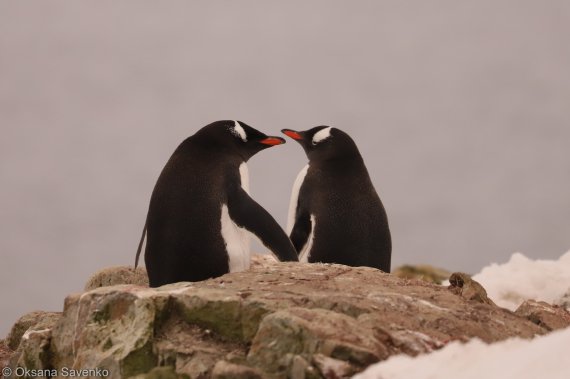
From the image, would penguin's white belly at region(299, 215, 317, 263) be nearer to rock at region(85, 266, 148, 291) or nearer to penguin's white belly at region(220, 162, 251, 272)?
penguin's white belly at region(220, 162, 251, 272)

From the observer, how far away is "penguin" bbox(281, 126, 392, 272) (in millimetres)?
10188

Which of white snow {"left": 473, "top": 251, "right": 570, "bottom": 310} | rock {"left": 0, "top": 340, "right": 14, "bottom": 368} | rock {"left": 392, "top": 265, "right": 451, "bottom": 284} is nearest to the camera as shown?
rock {"left": 0, "top": 340, "right": 14, "bottom": 368}

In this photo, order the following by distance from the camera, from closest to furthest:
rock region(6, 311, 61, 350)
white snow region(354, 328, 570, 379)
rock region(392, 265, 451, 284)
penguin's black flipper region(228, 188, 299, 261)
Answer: white snow region(354, 328, 570, 379)
penguin's black flipper region(228, 188, 299, 261)
rock region(6, 311, 61, 350)
rock region(392, 265, 451, 284)

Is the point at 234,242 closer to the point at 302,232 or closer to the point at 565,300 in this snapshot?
the point at 302,232

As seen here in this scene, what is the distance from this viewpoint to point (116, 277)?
32.8 ft

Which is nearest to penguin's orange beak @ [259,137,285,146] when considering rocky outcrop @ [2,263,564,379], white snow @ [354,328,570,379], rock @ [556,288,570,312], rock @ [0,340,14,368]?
rocky outcrop @ [2,263,564,379]

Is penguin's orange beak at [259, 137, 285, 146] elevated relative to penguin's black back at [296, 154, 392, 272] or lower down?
elevated

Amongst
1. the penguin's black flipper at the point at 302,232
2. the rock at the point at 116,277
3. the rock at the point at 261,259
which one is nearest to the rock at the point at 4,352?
the rock at the point at 116,277

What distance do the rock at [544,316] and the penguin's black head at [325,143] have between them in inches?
157

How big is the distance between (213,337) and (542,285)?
939cm

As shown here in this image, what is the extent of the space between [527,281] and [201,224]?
25.5ft

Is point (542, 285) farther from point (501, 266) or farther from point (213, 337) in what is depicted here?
point (213, 337)

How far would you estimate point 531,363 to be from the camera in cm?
475

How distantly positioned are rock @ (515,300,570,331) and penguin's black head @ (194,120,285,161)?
367cm
